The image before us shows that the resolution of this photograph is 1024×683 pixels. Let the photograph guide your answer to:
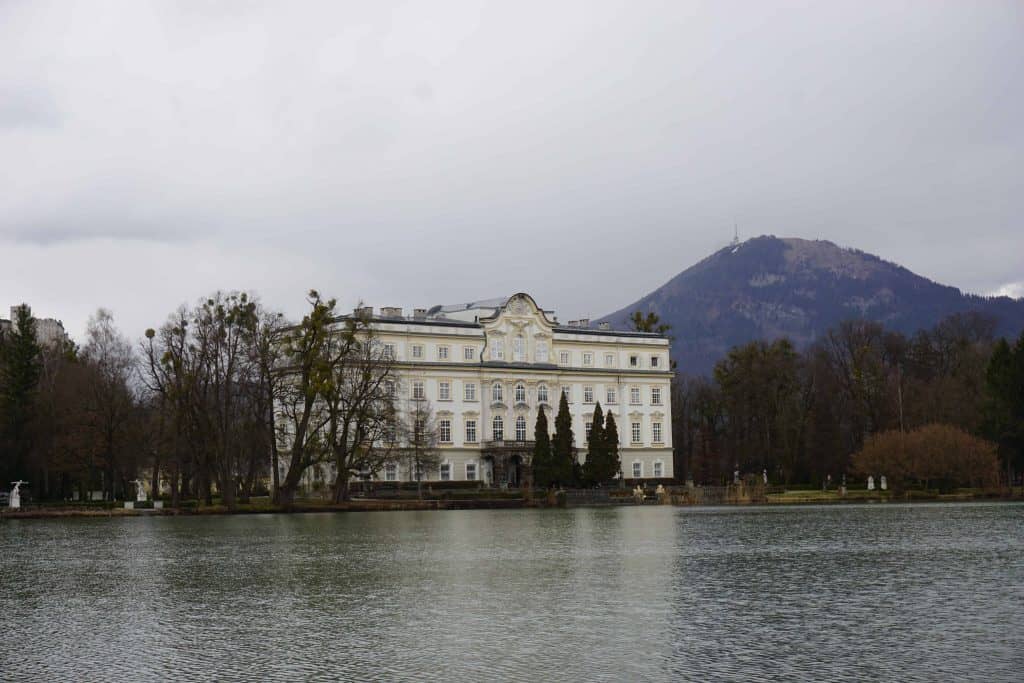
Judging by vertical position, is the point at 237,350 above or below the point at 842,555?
above

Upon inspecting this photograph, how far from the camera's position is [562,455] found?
270ft

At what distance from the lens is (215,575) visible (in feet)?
76.6

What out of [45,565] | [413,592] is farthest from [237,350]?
[413,592]

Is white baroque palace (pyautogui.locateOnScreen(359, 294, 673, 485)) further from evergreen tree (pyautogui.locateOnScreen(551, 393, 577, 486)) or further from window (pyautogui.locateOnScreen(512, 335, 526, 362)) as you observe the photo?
evergreen tree (pyautogui.locateOnScreen(551, 393, 577, 486))

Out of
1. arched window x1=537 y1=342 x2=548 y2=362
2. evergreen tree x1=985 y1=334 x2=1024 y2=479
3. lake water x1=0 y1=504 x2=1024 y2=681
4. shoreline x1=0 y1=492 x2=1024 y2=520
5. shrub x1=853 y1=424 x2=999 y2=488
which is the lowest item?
lake water x1=0 y1=504 x2=1024 y2=681

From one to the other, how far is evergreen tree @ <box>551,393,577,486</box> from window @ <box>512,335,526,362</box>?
31.2 feet

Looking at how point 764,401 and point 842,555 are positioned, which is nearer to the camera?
point 842,555

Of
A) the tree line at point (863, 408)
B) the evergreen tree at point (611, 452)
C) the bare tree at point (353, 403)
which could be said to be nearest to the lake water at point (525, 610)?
the bare tree at point (353, 403)

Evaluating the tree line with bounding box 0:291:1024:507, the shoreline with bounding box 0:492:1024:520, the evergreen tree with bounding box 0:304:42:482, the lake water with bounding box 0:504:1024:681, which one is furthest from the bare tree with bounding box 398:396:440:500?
the lake water with bounding box 0:504:1024:681

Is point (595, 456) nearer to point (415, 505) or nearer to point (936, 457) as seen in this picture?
point (415, 505)

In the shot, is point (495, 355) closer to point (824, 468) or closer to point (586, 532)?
point (824, 468)

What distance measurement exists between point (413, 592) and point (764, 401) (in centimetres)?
7923

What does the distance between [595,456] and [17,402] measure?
126 ft

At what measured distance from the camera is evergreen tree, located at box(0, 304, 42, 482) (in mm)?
68438
